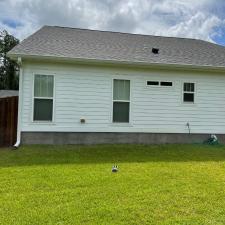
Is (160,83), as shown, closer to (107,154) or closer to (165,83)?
(165,83)

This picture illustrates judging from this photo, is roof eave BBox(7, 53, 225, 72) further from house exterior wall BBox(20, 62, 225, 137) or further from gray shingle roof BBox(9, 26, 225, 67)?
house exterior wall BBox(20, 62, 225, 137)

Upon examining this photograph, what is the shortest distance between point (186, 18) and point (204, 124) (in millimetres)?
9009

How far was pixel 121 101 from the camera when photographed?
1278 cm

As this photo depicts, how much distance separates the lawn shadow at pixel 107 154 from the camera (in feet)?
31.1

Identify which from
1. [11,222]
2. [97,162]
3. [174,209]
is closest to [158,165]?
[97,162]

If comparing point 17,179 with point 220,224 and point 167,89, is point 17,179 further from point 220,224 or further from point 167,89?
point 167,89

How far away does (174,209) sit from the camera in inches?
209

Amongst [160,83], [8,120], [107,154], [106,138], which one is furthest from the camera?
[160,83]

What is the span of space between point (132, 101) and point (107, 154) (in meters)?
2.95

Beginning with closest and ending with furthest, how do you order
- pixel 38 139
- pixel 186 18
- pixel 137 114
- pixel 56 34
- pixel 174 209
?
pixel 174 209
pixel 38 139
pixel 137 114
pixel 56 34
pixel 186 18

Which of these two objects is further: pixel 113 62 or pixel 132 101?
pixel 132 101

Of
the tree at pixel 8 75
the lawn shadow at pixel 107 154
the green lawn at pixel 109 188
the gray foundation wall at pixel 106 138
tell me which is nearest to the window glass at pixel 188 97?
the gray foundation wall at pixel 106 138

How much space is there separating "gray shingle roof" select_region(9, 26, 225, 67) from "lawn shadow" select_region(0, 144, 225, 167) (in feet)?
10.5

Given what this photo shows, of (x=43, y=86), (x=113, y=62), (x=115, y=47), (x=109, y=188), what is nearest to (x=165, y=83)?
(x=113, y=62)
